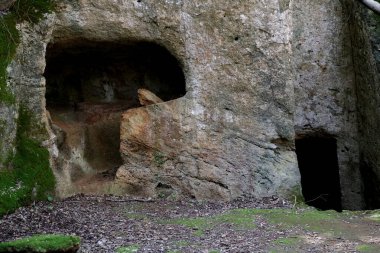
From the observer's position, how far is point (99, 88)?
8.76 metres

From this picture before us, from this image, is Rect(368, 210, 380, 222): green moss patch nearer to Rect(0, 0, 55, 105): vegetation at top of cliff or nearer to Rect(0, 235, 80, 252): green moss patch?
Rect(0, 235, 80, 252): green moss patch

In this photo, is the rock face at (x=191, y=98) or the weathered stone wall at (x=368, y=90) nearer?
the rock face at (x=191, y=98)

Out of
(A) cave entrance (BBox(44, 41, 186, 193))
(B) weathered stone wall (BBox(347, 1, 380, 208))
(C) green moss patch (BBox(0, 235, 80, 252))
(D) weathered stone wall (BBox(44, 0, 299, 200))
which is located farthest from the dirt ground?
(B) weathered stone wall (BBox(347, 1, 380, 208))

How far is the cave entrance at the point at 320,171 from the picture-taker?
9969 millimetres

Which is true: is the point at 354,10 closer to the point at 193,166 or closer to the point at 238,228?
the point at 193,166

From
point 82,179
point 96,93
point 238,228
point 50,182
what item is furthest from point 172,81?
point 238,228

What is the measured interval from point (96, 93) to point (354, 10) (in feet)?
13.6

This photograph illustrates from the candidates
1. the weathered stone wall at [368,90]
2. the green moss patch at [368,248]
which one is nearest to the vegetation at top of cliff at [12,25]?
the green moss patch at [368,248]

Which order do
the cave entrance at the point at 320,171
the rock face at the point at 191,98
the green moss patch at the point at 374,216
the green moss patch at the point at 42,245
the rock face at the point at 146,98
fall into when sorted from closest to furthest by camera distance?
1. the green moss patch at the point at 42,245
2. the green moss patch at the point at 374,216
3. the rock face at the point at 191,98
4. the rock face at the point at 146,98
5. the cave entrance at the point at 320,171

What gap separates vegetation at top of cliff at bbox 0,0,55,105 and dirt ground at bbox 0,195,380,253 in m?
1.35

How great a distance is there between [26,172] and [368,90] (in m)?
5.22

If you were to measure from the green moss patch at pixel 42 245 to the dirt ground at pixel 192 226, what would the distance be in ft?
3.04

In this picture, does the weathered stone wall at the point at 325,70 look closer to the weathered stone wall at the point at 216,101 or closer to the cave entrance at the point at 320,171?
the cave entrance at the point at 320,171

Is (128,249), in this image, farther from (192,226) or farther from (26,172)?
(26,172)
